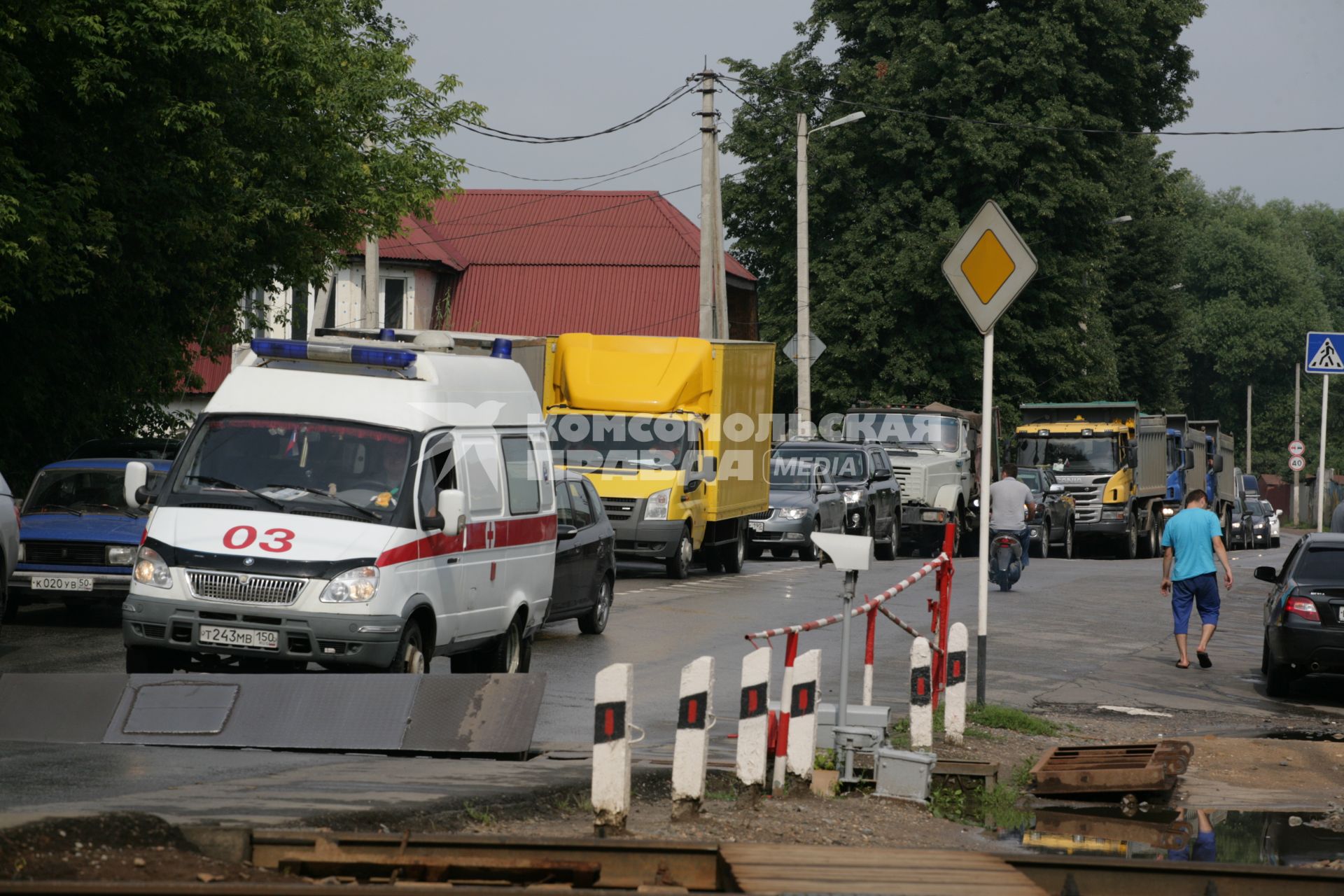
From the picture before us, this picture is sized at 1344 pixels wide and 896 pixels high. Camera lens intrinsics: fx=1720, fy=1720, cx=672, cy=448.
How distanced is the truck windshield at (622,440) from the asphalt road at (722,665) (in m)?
1.64

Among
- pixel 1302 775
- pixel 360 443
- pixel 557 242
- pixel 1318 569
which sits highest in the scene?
pixel 557 242

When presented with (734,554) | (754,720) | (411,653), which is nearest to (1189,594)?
(411,653)

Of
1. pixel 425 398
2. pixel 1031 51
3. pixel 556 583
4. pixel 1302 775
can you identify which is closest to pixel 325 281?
pixel 556 583

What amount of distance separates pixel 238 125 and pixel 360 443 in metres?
12.2

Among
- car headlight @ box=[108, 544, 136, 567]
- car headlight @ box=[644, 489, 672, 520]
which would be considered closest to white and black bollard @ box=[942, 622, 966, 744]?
car headlight @ box=[108, 544, 136, 567]

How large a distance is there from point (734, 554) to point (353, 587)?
1493 centimetres

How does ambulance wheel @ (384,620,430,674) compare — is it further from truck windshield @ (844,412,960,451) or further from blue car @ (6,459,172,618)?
truck windshield @ (844,412,960,451)

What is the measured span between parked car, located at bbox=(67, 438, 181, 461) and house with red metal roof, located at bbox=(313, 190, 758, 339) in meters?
33.8

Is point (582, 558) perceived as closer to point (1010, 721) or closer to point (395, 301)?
point (1010, 721)

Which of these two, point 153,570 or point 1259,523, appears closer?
point 153,570

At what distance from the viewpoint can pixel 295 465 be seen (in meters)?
11.1

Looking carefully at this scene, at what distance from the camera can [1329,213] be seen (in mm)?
129000

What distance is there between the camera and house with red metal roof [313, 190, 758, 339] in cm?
5506

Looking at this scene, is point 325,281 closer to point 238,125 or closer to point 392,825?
point 238,125
